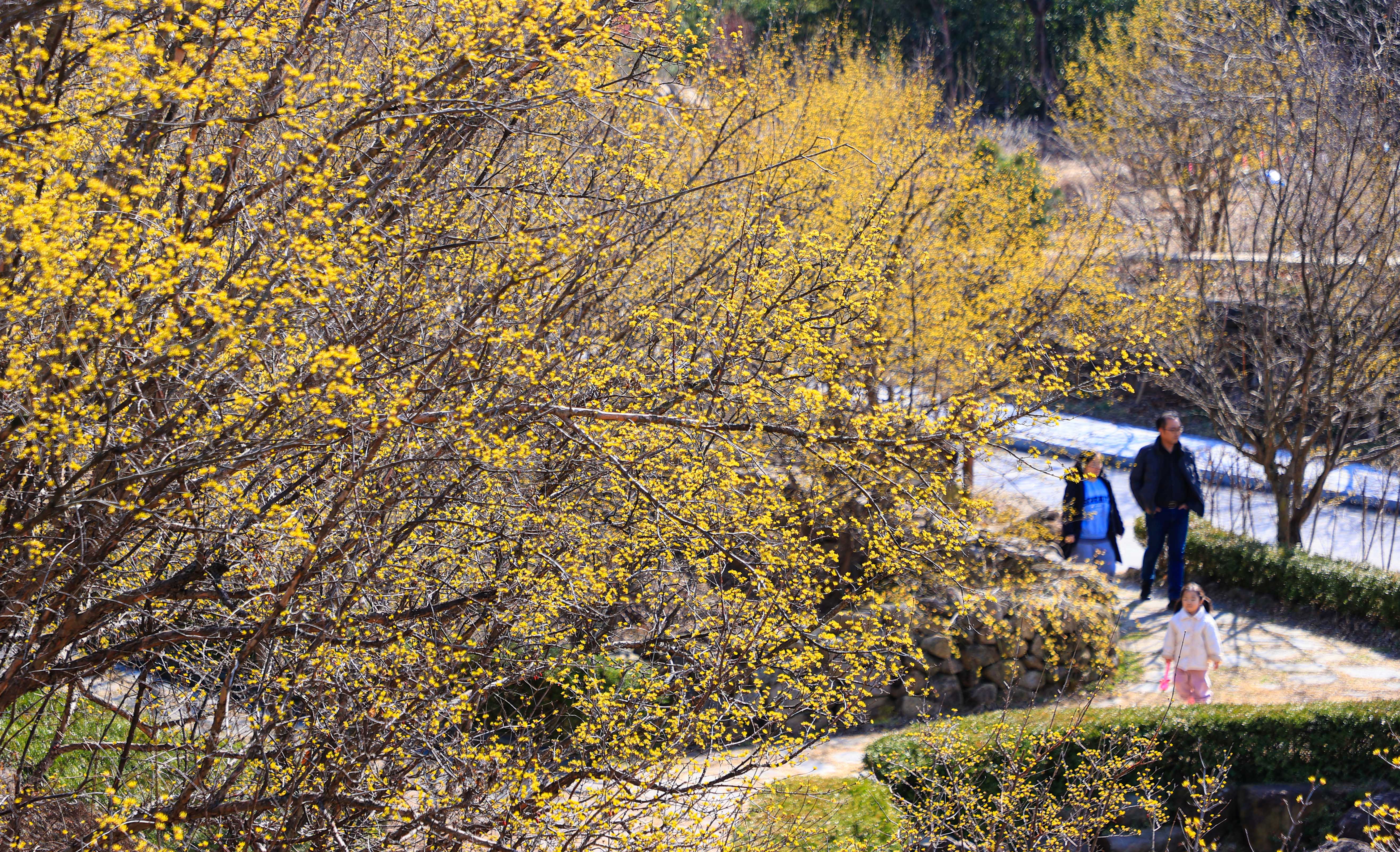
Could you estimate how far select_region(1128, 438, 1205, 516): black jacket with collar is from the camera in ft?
Answer: 30.1

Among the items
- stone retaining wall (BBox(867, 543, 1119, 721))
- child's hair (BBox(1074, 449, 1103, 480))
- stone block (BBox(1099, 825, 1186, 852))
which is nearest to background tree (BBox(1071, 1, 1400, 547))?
child's hair (BBox(1074, 449, 1103, 480))

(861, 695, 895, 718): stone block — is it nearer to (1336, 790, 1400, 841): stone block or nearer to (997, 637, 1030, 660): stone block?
(997, 637, 1030, 660): stone block

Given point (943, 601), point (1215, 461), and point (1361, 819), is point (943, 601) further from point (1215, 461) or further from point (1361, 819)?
point (1215, 461)

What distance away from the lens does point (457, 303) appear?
5258 millimetres

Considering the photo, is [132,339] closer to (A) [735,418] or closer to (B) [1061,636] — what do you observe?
(A) [735,418]

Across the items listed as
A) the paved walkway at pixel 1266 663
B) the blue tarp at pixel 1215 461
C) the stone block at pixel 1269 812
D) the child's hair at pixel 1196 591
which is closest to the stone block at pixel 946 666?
the paved walkway at pixel 1266 663

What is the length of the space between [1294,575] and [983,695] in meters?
3.22

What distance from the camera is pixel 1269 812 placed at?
24.9 feet

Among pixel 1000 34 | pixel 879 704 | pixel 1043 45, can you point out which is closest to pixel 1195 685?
pixel 879 704

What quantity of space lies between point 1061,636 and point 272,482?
6.37 meters

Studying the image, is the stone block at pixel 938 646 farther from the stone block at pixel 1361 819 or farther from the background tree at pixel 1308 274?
the background tree at pixel 1308 274

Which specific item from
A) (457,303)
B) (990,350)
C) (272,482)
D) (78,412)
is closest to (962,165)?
(990,350)

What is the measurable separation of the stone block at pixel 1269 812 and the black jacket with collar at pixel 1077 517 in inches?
96.8

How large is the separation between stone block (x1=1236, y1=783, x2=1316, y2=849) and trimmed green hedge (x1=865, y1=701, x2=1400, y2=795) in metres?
0.10
